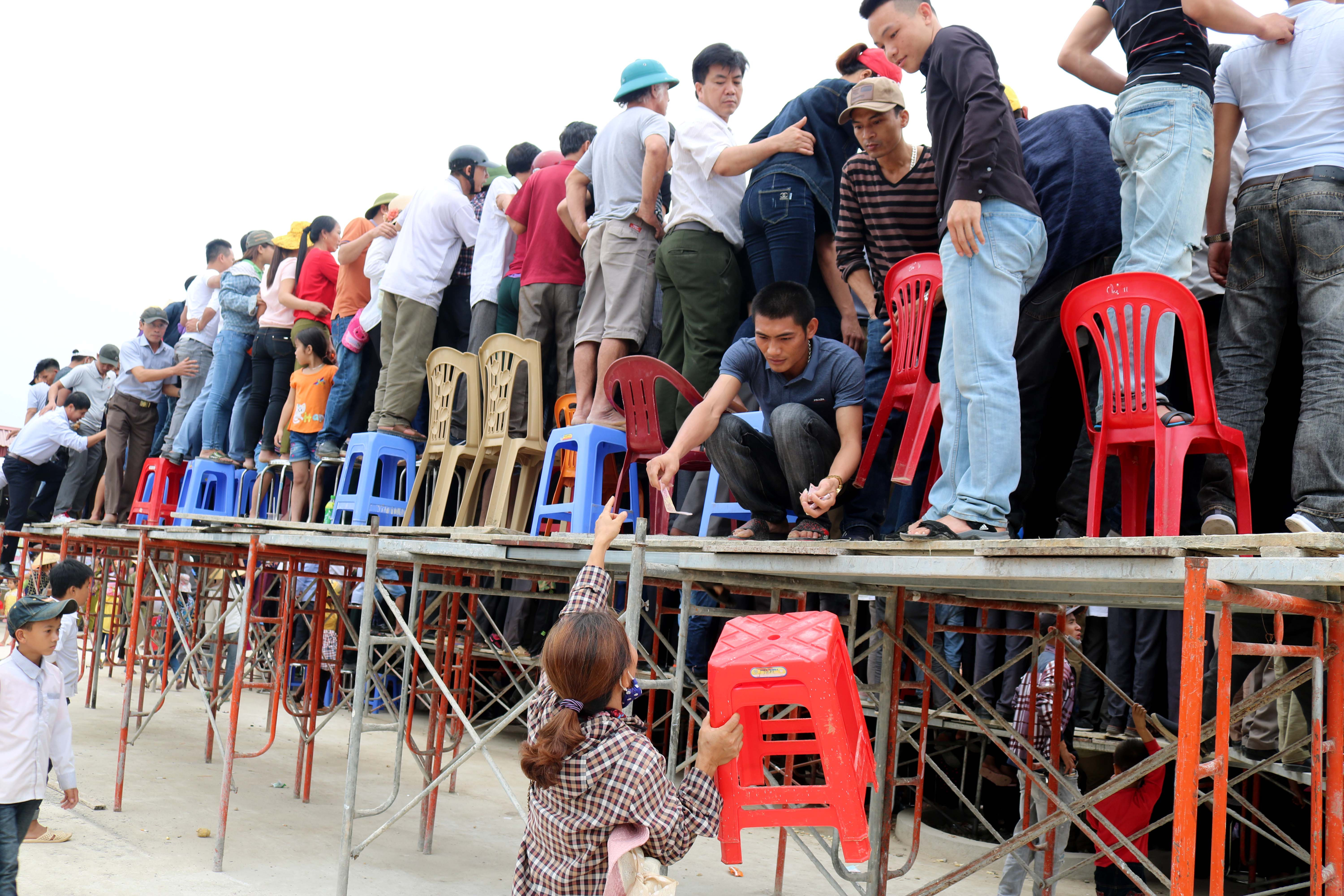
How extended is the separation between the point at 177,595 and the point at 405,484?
9.90 feet

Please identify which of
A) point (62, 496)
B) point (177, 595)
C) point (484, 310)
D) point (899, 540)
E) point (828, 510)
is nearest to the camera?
point (899, 540)

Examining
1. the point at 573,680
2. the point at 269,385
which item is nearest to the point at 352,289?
the point at 269,385

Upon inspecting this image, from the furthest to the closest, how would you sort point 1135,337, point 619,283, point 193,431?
point 193,431 → point 619,283 → point 1135,337

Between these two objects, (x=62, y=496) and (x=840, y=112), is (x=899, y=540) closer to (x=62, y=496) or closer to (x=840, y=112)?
(x=840, y=112)

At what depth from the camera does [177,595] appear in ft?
30.6

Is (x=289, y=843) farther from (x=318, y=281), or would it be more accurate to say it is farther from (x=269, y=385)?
(x=318, y=281)

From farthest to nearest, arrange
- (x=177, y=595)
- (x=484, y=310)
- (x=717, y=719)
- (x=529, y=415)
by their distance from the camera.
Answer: (x=177, y=595), (x=484, y=310), (x=529, y=415), (x=717, y=719)

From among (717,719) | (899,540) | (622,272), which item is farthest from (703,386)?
(717,719)

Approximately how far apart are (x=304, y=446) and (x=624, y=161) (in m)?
3.77

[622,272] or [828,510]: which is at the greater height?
[622,272]

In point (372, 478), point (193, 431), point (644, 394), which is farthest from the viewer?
point (193, 431)

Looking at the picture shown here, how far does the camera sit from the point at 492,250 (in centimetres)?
693

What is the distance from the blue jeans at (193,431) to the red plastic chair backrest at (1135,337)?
838cm

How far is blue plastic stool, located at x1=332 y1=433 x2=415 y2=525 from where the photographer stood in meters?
6.69
